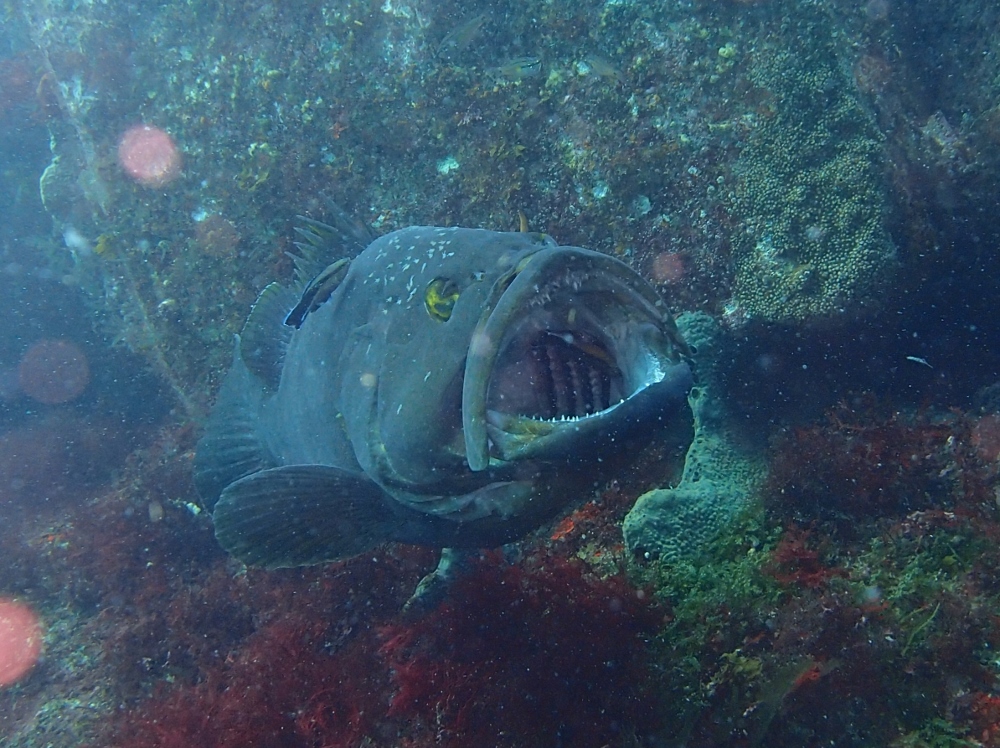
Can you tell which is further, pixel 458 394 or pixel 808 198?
pixel 808 198

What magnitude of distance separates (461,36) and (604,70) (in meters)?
1.32

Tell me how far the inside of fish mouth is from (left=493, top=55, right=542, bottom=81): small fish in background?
127 inches

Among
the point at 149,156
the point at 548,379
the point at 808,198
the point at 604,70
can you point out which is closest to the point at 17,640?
the point at 149,156

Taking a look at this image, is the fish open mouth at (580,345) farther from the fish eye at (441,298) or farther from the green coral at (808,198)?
the green coral at (808,198)

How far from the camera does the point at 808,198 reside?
4.46 metres

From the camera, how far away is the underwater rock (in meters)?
3.67

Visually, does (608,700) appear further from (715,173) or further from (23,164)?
(23,164)

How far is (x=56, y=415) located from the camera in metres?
10.2

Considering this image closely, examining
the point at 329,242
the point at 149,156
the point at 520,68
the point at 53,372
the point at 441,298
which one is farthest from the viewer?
the point at 53,372

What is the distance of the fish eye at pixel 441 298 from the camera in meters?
2.99

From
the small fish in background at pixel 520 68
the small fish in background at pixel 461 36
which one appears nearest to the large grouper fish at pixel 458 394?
the small fish in background at pixel 520 68

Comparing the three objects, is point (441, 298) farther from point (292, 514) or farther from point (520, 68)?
point (520, 68)

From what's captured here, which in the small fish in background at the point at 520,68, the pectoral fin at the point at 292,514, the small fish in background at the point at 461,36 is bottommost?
the pectoral fin at the point at 292,514

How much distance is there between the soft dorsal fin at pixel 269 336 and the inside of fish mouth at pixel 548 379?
8.67 feet
